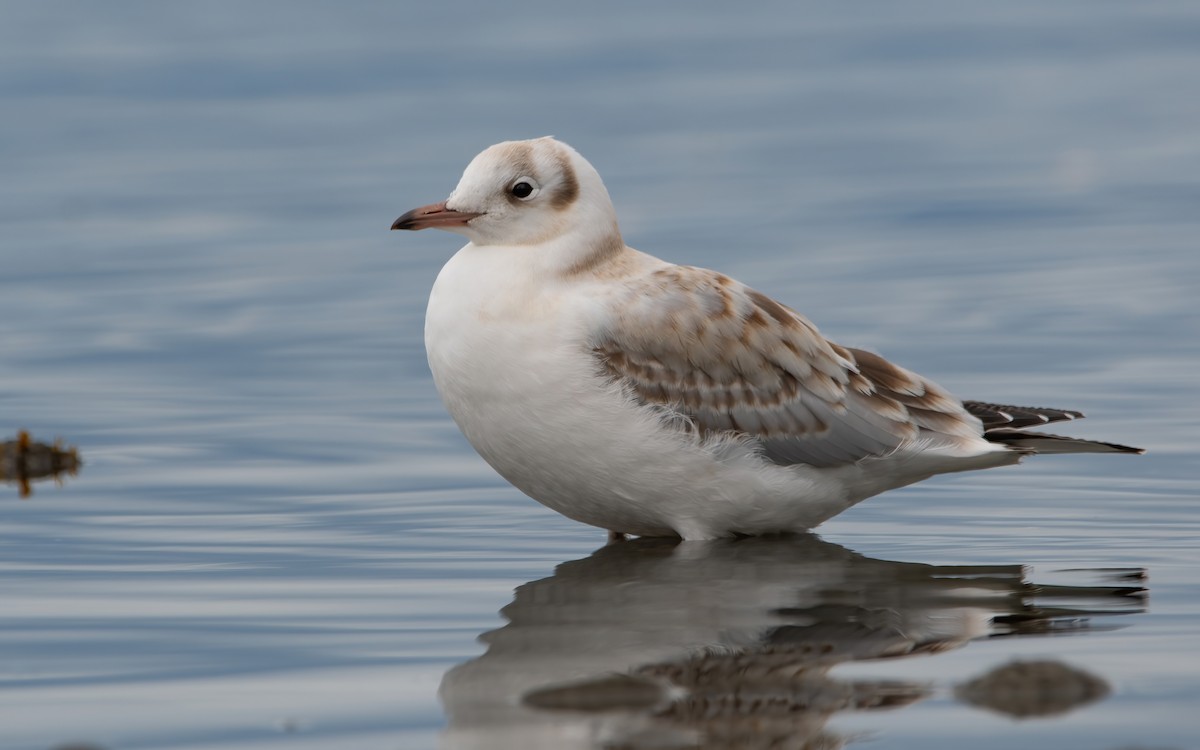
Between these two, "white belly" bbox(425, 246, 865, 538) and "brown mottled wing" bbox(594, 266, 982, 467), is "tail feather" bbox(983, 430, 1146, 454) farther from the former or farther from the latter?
"white belly" bbox(425, 246, 865, 538)

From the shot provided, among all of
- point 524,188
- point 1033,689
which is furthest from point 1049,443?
point 1033,689

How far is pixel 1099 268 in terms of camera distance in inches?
699

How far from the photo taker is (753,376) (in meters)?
9.77

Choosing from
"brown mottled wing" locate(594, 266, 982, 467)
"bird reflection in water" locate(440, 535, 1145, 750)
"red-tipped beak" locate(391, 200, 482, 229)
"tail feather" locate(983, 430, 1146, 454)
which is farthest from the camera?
"tail feather" locate(983, 430, 1146, 454)

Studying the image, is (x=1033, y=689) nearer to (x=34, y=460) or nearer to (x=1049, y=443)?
(x=1049, y=443)

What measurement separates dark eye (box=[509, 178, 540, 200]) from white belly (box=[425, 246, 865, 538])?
0.30 metres

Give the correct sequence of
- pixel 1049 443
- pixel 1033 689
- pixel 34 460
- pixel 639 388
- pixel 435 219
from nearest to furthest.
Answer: pixel 1033 689 → pixel 639 388 → pixel 435 219 → pixel 1049 443 → pixel 34 460

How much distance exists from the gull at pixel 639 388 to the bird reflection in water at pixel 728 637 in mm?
306

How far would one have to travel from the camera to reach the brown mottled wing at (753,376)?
9445mm

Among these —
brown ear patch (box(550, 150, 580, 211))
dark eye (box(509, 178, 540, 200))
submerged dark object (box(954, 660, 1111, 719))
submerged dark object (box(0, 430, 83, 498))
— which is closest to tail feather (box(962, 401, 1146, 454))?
brown ear patch (box(550, 150, 580, 211))

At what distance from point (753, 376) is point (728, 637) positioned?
2.16 metres

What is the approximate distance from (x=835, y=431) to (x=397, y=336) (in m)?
6.53

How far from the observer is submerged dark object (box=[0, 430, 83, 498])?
11.3 meters

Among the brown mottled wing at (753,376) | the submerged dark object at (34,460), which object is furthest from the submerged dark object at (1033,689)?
the submerged dark object at (34,460)
